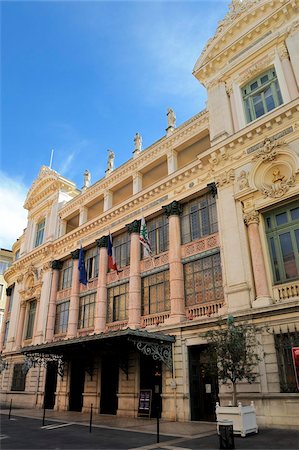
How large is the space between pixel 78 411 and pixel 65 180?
2166 centimetres

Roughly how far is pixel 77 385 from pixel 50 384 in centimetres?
359

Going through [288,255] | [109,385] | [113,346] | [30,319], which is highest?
[30,319]

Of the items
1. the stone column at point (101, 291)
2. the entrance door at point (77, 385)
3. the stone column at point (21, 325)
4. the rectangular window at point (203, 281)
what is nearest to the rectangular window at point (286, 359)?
the rectangular window at point (203, 281)

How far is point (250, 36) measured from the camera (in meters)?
20.8

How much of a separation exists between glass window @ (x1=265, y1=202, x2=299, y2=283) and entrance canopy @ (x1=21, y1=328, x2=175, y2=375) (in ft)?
22.5

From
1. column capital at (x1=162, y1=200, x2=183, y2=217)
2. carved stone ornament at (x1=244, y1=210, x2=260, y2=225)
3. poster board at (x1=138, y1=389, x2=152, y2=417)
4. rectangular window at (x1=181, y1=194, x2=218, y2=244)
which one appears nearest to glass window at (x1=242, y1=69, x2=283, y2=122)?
rectangular window at (x1=181, y1=194, x2=218, y2=244)

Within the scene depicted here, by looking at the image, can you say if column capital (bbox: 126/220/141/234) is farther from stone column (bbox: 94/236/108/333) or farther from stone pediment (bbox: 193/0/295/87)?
stone pediment (bbox: 193/0/295/87)

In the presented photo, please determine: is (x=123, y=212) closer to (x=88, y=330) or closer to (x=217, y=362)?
(x=88, y=330)

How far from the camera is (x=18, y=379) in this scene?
1221 inches

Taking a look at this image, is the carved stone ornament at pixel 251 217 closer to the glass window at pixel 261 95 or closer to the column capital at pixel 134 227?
the glass window at pixel 261 95

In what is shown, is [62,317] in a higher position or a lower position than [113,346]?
higher

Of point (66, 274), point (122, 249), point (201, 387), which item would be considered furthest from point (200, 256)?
point (66, 274)

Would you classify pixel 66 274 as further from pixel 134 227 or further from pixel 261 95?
pixel 261 95

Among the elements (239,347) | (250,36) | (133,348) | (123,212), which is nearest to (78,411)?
(133,348)
